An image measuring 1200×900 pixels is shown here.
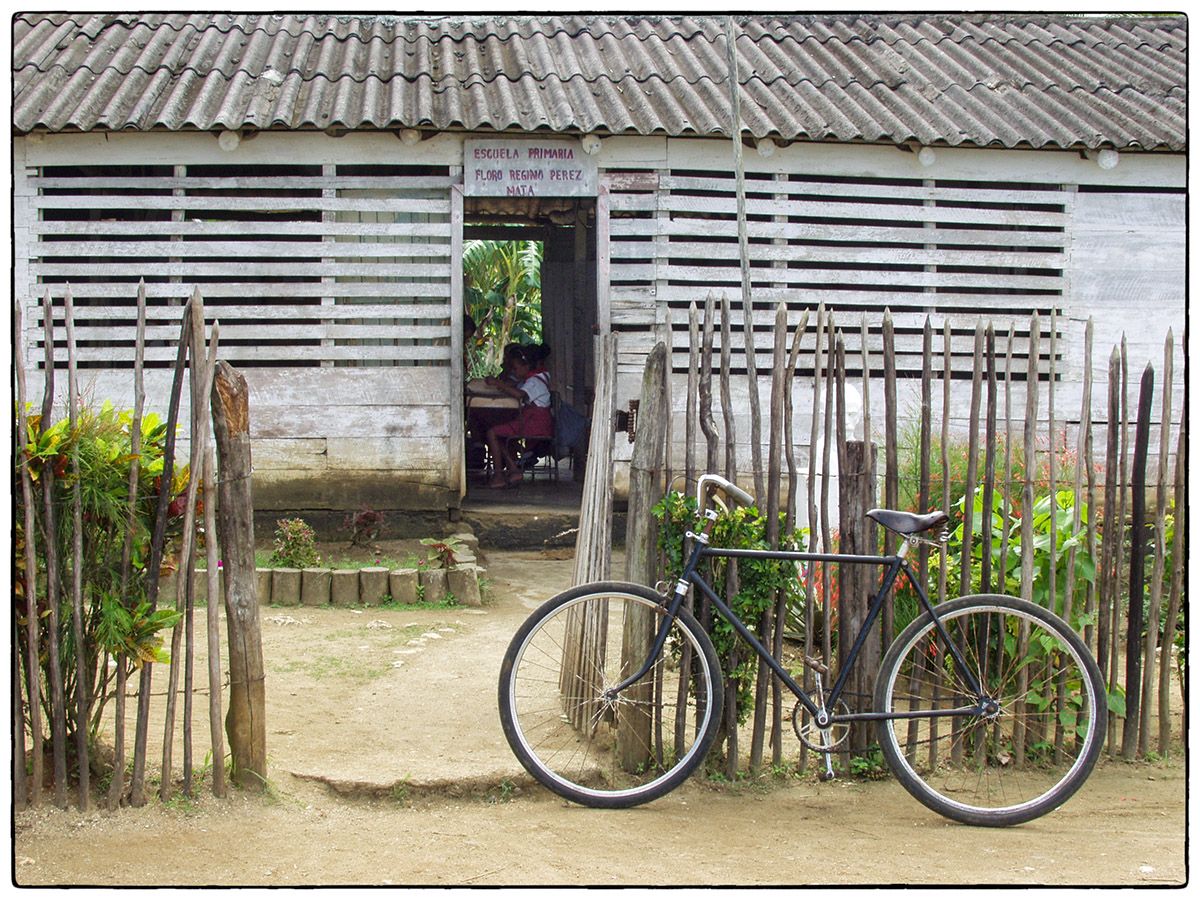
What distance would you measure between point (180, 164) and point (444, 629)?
4448 millimetres

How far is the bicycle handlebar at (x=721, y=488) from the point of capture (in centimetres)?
411

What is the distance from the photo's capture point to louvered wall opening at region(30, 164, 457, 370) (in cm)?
909

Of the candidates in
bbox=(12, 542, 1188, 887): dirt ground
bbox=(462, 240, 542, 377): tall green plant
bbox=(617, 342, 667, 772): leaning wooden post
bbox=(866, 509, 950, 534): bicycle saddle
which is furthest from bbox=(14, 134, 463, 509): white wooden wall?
bbox=(462, 240, 542, 377): tall green plant

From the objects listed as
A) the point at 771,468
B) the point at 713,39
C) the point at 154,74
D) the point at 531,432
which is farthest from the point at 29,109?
the point at 771,468

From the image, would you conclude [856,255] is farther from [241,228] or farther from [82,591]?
[82,591]

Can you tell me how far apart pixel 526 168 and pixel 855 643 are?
587cm

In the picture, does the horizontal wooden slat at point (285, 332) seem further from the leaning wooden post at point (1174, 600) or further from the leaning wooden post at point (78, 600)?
the leaning wooden post at point (1174, 600)

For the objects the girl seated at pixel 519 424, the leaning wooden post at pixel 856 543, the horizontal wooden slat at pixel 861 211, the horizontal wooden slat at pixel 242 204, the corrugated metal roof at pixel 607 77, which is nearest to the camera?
the leaning wooden post at pixel 856 543

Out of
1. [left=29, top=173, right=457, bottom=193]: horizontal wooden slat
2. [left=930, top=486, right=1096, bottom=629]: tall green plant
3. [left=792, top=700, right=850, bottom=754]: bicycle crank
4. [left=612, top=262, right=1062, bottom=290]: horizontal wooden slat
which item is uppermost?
[left=29, top=173, right=457, bottom=193]: horizontal wooden slat

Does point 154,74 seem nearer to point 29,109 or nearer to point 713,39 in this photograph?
point 29,109

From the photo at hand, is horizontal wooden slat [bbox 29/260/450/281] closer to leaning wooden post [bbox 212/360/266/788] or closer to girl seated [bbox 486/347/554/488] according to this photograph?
girl seated [bbox 486/347/554/488]

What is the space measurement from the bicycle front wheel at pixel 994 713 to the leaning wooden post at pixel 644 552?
83 centimetres

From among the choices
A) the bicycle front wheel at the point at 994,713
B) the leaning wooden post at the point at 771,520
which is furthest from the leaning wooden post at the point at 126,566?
the bicycle front wheel at the point at 994,713

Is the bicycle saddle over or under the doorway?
under
